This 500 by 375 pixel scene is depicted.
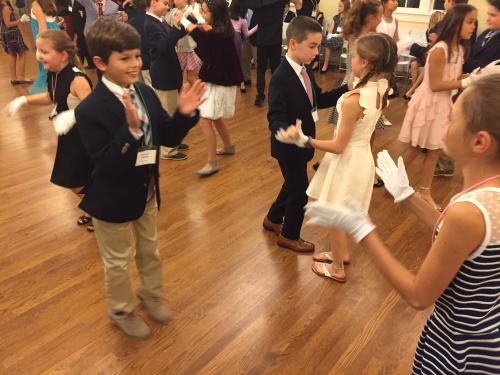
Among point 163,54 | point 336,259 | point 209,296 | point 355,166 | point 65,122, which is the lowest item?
point 209,296

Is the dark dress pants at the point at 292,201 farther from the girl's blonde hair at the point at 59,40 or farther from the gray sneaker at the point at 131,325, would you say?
the girl's blonde hair at the point at 59,40

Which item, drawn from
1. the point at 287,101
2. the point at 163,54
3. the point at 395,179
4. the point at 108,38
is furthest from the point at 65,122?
the point at 163,54

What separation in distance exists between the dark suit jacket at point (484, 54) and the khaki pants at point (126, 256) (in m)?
2.94

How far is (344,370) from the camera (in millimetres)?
1977

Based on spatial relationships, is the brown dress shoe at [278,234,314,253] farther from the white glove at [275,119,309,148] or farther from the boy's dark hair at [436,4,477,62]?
the boy's dark hair at [436,4,477,62]

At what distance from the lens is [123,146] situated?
64.9 inches

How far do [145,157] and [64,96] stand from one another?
1.10 meters

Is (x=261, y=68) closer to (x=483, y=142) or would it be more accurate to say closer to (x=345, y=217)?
(x=345, y=217)

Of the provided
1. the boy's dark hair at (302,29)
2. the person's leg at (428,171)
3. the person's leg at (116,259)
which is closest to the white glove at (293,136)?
the boy's dark hair at (302,29)

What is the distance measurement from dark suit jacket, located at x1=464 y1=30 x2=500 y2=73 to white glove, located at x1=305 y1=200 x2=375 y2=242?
296 cm

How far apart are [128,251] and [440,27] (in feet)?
8.45

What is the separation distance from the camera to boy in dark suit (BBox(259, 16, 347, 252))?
2.29 m

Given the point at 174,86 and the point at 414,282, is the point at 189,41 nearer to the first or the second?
the point at 174,86

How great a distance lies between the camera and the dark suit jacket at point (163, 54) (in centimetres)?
368
